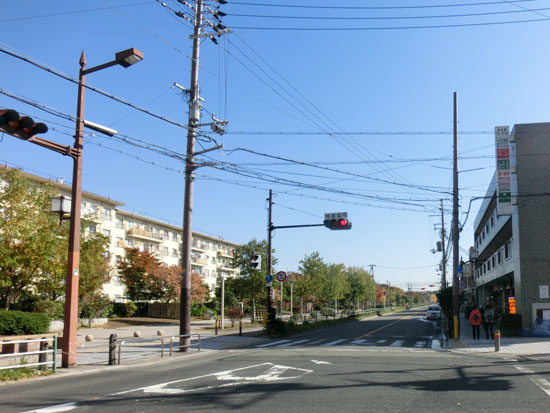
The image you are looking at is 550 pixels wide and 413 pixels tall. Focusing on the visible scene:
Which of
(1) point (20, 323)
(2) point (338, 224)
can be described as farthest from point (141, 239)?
(2) point (338, 224)

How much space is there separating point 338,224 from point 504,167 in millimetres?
9431

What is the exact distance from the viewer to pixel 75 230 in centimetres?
1434

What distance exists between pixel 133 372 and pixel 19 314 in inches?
409

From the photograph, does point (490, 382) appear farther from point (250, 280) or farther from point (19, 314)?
point (250, 280)

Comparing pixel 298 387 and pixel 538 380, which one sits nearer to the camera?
pixel 298 387

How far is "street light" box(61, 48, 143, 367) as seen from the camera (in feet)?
45.1

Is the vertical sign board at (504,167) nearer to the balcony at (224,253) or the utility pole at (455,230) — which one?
the utility pole at (455,230)

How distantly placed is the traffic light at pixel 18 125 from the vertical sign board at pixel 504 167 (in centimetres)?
2249

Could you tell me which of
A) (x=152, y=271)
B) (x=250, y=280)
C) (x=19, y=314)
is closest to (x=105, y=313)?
(x=152, y=271)

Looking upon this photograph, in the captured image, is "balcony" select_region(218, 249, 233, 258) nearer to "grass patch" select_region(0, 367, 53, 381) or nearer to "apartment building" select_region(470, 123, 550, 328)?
"apartment building" select_region(470, 123, 550, 328)

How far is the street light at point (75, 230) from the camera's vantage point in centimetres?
1376

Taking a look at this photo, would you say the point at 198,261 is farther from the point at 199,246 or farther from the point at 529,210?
the point at 529,210

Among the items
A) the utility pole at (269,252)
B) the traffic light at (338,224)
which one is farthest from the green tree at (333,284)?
the traffic light at (338,224)

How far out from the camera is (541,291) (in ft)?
81.1
